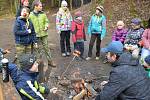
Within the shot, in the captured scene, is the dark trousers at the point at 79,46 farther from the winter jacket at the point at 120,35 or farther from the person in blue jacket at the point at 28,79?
the person in blue jacket at the point at 28,79

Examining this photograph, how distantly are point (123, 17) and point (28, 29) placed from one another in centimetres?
764

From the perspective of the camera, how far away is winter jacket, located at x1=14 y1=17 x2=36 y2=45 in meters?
9.27

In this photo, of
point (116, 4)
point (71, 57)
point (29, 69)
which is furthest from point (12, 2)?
point (29, 69)

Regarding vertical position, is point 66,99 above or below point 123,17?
below

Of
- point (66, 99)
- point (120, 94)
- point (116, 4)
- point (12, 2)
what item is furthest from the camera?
point (12, 2)

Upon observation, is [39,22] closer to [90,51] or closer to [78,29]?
[78,29]

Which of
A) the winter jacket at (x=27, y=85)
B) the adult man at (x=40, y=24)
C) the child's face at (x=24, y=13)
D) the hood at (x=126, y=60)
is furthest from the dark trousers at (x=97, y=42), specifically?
the hood at (x=126, y=60)

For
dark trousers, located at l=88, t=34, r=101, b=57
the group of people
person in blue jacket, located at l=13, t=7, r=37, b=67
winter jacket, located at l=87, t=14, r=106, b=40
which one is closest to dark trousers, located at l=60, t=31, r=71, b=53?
the group of people

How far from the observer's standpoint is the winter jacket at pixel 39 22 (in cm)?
1008

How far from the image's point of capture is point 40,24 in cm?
1022

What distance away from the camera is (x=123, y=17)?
53.0 ft

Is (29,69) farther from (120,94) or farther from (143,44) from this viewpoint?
(143,44)

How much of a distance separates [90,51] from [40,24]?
1855 millimetres

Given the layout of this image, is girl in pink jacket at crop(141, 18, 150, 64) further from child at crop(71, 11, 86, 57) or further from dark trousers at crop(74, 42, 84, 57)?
dark trousers at crop(74, 42, 84, 57)
